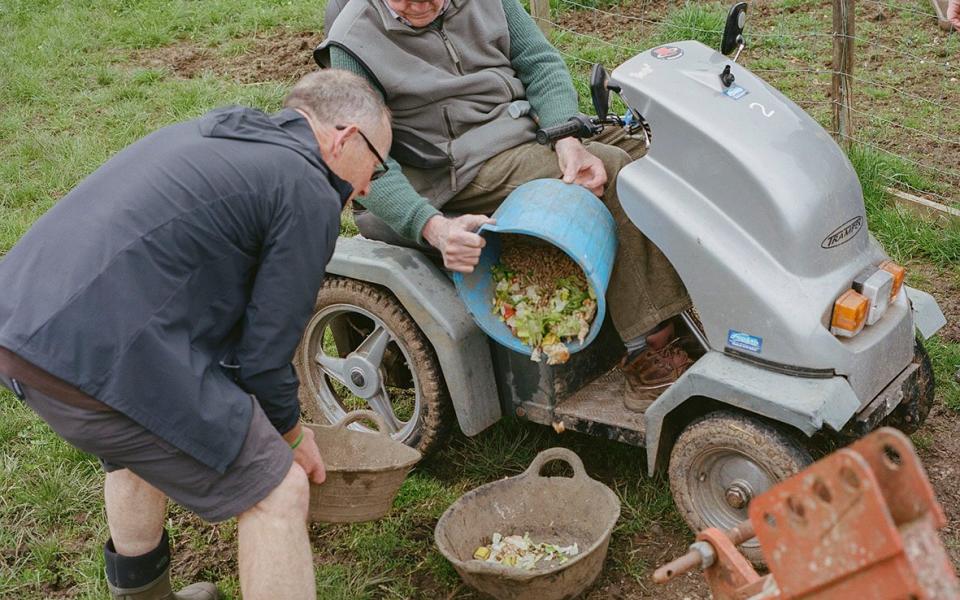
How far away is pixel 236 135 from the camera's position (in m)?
2.70

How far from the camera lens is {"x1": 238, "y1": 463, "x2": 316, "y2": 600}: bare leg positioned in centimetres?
275

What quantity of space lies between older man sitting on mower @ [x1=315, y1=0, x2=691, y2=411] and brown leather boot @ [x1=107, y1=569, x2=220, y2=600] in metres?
1.34

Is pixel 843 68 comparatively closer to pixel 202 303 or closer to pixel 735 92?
pixel 735 92

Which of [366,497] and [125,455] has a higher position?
[125,455]

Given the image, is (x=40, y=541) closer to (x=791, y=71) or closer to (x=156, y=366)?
(x=156, y=366)

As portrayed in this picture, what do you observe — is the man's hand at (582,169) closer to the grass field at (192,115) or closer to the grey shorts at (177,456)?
the grass field at (192,115)

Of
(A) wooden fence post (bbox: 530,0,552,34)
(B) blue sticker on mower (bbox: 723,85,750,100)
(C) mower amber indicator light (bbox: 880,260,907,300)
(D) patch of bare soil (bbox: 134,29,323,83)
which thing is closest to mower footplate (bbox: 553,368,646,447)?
(C) mower amber indicator light (bbox: 880,260,907,300)

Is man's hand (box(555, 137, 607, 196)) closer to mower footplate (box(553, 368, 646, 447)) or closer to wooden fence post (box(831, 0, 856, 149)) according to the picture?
mower footplate (box(553, 368, 646, 447))

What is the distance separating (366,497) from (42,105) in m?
5.71

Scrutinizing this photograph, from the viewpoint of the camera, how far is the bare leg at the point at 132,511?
10.3 ft

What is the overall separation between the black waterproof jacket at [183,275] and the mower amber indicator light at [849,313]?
4.77 ft

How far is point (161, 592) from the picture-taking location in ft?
10.8

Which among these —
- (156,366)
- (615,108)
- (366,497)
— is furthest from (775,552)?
(615,108)

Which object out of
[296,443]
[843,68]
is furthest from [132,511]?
[843,68]
